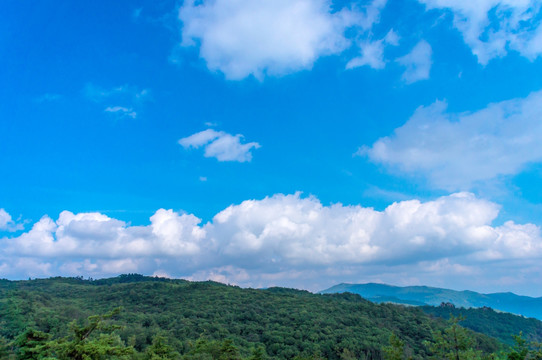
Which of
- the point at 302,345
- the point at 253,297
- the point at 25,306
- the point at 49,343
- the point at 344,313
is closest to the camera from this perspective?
the point at 49,343

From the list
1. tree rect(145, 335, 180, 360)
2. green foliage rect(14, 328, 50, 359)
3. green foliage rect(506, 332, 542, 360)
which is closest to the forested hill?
tree rect(145, 335, 180, 360)

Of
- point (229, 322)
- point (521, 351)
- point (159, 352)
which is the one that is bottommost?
point (229, 322)

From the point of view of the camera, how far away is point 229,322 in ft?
345

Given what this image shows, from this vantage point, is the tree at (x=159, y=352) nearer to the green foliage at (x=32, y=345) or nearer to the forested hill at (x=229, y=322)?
the forested hill at (x=229, y=322)

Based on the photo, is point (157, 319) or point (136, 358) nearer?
point (136, 358)

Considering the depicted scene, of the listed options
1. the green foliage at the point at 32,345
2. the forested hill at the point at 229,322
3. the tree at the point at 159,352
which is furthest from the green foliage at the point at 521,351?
the green foliage at the point at 32,345

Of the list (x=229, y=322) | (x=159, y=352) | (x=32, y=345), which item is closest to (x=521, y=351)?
(x=159, y=352)

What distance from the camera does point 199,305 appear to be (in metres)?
124

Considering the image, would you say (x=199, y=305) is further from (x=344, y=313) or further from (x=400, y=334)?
(x=400, y=334)

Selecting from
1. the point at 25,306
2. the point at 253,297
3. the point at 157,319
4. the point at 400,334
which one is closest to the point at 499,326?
the point at 400,334

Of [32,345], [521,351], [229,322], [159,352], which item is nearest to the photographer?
[521,351]

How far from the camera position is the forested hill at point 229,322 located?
73.6 m

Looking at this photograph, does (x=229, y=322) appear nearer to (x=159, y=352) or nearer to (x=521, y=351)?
(x=159, y=352)

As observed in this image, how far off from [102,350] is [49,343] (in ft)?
12.7
